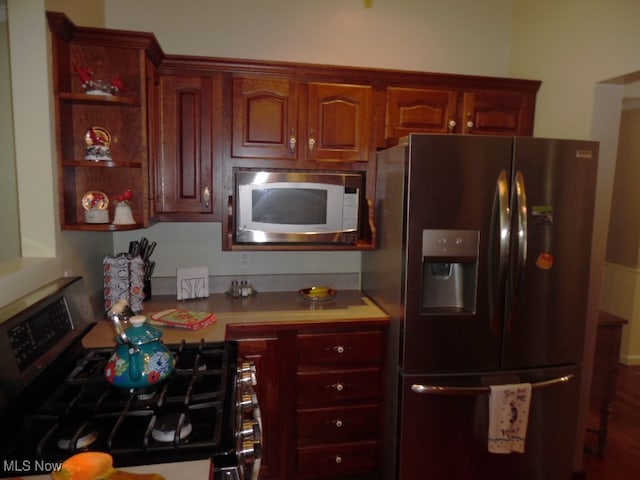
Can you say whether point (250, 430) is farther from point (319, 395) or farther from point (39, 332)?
point (319, 395)

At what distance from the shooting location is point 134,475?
2.56ft

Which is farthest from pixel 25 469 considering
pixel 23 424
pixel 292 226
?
pixel 292 226

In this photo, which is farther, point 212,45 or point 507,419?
point 212,45

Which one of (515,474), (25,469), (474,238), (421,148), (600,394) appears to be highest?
(421,148)

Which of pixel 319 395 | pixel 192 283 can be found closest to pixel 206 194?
pixel 192 283

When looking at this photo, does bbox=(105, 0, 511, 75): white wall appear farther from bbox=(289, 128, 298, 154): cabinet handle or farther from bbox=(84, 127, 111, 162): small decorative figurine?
bbox=(84, 127, 111, 162): small decorative figurine

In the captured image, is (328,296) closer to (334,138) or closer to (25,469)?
(334,138)

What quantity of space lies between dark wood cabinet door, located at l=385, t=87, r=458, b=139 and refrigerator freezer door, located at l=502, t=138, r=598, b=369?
0.59m

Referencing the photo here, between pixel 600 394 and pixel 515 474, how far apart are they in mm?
801

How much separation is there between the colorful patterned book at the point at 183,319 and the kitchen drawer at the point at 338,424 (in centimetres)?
65

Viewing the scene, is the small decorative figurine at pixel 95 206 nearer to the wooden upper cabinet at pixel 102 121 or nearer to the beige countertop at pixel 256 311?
the wooden upper cabinet at pixel 102 121

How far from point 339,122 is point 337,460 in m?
1.74

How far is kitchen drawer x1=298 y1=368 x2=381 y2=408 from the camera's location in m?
2.01

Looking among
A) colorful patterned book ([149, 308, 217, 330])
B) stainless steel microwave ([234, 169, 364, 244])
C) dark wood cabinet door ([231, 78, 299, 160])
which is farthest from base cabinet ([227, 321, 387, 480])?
dark wood cabinet door ([231, 78, 299, 160])
